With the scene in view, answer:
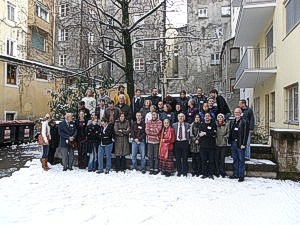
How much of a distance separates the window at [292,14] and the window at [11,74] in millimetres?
17481

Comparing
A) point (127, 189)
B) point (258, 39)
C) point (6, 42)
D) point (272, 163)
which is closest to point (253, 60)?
point (258, 39)

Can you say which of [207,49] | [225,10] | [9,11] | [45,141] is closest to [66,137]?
Result: [45,141]

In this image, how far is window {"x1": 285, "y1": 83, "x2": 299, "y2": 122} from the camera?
493 inches

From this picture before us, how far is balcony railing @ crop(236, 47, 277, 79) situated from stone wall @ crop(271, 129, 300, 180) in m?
5.54

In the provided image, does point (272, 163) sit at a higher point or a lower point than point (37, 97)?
lower

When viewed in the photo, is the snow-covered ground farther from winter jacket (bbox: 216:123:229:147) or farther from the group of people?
winter jacket (bbox: 216:123:229:147)

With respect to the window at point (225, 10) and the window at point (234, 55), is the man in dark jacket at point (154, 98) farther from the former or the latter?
the window at point (225, 10)

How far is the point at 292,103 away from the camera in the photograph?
13156 mm

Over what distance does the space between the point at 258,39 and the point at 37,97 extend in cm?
1621

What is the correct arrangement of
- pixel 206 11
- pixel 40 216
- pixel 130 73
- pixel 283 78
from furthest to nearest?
pixel 206 11 < pixel 130 73 < pixel 283 78 < pixel 40 216

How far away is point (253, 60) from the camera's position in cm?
2073

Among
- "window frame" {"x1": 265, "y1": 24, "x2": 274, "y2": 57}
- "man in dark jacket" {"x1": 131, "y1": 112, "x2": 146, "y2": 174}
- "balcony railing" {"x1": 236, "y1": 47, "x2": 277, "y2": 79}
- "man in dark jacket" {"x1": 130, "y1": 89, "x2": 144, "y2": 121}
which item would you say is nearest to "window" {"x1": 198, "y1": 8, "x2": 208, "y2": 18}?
"balcony railing" {"x1": 236, "y1": 47, "x2": 277, "y2": 79}

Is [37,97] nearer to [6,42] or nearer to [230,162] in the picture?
[6,42]

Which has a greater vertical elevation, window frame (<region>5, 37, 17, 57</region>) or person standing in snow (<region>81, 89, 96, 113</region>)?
window frame (<region>5, 37, 17, 57</region>)
